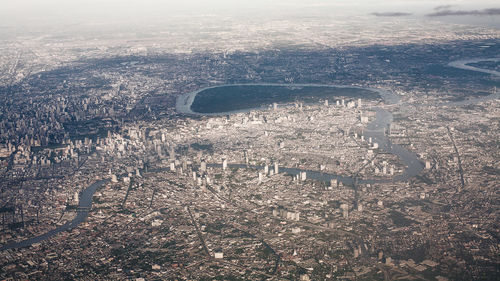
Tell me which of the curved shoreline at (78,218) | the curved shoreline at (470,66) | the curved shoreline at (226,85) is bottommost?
the curved shoreline at (78,218)

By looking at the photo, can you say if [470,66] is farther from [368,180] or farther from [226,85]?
[368,180]

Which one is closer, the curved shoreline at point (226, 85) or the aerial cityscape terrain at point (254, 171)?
the aerial cityscape terrain at point (254, 171)

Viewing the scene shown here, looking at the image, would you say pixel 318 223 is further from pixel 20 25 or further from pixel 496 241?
pixel 20 25

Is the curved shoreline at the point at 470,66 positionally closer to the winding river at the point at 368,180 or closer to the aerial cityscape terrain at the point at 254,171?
the aerial cityscape terrain at the point at 254,171

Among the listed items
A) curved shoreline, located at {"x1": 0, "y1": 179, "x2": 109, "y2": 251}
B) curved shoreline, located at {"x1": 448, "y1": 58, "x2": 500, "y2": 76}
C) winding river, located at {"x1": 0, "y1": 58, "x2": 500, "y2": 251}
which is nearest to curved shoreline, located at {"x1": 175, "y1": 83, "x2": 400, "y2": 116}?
winding river, located at {"x1": 0, "y1": 58, "x2": 500, "y2": 251}

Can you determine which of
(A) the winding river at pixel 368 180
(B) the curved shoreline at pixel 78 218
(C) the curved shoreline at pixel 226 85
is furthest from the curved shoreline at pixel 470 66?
(B) the curved shoreline at pixel 78 218

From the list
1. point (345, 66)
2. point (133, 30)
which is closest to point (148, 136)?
point (345, 66)

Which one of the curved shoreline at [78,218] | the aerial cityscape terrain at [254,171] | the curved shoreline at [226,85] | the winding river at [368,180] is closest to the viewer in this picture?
the aerial cityscape terrain at [254,171]

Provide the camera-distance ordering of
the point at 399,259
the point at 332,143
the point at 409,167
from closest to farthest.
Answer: the point at 399,259, the point at 409,167, the point at 332,143
